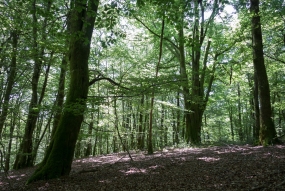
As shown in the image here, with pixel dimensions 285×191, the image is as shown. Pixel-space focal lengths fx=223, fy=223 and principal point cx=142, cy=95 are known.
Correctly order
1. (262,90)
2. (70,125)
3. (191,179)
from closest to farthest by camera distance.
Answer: (191,179) < (70,125) < (262,90)

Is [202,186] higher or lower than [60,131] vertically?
lower

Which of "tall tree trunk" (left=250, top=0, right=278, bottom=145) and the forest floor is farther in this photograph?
"tall tree trunk" (left=250, top=0, right=278, bottom=145)

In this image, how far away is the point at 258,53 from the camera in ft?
36.2

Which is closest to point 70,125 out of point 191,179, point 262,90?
point 191,179

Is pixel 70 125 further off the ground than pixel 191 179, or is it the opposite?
pixel 70 125

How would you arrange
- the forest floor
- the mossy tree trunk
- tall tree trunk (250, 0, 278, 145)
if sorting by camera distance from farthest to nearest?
tall tree trunk (250, 0, 278, 145), the mossy tree trunk, the forest floor

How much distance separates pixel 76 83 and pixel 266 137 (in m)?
8.76

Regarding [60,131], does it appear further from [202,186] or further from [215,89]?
[215,89]

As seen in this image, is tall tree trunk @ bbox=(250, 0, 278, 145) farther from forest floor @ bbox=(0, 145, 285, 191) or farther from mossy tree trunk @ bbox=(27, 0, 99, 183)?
mossy tree trunk @ bbox=(27, 0, 99, 183)

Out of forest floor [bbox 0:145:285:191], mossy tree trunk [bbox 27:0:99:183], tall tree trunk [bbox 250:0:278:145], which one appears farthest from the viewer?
tall tree trunk [bbox 250:0:278:145]

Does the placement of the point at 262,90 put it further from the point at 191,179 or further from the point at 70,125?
the point at 70,125

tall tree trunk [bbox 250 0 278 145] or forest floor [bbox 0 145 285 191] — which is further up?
tall tree trunk [bbox 250 0 278 145]

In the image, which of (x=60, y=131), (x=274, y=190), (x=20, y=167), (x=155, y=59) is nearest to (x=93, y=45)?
(x=155, y=59)

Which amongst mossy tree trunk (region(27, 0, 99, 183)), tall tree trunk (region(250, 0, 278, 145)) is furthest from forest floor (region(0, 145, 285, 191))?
tall tree trunk (region(250, 0, 278, 145))
